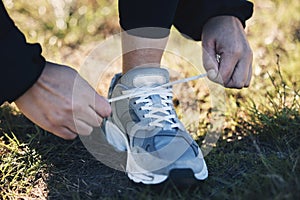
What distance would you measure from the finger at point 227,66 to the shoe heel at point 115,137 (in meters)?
0.31

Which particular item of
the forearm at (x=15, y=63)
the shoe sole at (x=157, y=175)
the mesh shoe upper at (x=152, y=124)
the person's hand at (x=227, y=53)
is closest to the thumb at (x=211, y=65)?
the person's hand at (x=227, y=53)

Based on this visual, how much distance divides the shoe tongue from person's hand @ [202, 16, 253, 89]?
123 millimetres

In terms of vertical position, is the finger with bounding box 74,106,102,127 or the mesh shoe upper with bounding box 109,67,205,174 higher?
the finger with bounding box 74,106,102,127

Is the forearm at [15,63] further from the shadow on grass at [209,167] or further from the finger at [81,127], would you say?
the shadow on grass at [209,167]

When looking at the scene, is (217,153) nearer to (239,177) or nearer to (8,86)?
(239,177)

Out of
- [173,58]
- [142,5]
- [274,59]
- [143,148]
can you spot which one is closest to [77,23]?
[173,58]

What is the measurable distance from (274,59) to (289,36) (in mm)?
212

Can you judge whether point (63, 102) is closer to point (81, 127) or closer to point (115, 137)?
point (81, 127)

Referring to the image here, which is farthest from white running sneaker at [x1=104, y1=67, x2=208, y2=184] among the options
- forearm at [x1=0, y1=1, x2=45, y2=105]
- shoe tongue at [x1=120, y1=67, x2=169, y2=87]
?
forearm at [x1=0, y1=1, x2=45, y2=105]

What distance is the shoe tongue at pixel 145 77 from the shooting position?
1439 mm

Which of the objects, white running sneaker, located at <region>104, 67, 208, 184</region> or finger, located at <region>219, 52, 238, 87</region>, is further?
finger, located at <region>219, 52, 238, 87</region>

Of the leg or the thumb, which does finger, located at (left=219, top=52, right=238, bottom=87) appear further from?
the leg

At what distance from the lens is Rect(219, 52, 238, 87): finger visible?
1434 mm

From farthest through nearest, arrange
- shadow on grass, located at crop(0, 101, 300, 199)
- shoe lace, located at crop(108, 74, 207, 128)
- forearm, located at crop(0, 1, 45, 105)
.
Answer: shoe lace, located at crop(108, 74, 207, 128), shadow on grass, located at crop(0, 101, 300, 199), forearm, located at crop(0, 1, 45, 105)
